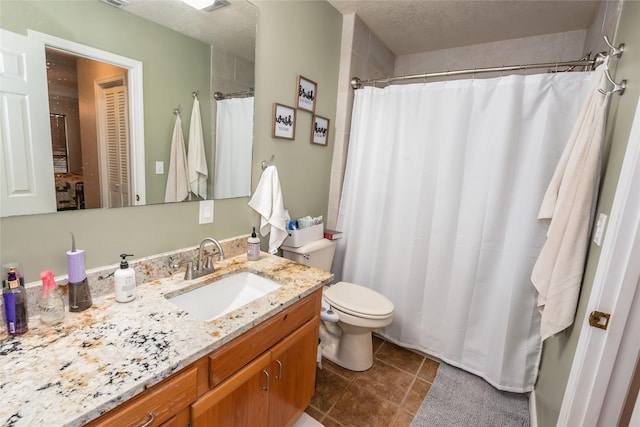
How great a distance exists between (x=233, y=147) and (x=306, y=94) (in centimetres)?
68

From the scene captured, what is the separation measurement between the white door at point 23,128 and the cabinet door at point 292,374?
0.96m

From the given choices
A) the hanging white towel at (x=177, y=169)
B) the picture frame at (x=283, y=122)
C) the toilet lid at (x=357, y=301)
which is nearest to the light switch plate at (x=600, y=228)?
the toilet lid at (x=357, y=301)

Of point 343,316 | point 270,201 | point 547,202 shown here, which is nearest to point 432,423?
point 343,316

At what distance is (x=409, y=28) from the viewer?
2.23 metres

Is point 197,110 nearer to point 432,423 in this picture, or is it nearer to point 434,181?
point 434,181

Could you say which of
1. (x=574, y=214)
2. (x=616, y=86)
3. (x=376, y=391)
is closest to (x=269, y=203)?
(x=376, y=391)

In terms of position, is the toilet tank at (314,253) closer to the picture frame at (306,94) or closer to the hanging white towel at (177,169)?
the hanging white towel at (177,169)

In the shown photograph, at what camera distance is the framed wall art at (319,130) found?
2055 millimetres

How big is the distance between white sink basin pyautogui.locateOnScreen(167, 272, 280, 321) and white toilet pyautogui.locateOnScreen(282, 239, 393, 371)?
445mm

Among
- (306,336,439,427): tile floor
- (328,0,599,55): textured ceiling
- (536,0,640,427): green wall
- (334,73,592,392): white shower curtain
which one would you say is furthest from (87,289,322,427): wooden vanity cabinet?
(328,0,599,55): textured ceiling

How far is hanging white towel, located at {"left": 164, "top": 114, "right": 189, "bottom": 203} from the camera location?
49.6 inches

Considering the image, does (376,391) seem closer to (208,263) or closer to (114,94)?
(208,263)

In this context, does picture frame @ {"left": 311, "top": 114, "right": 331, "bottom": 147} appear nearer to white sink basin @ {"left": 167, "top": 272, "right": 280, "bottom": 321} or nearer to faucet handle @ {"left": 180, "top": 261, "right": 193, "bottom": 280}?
white sink basin @ {"left": 167, "top": 272, "right": 280, "bottom": 321}

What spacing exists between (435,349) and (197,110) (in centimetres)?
208
